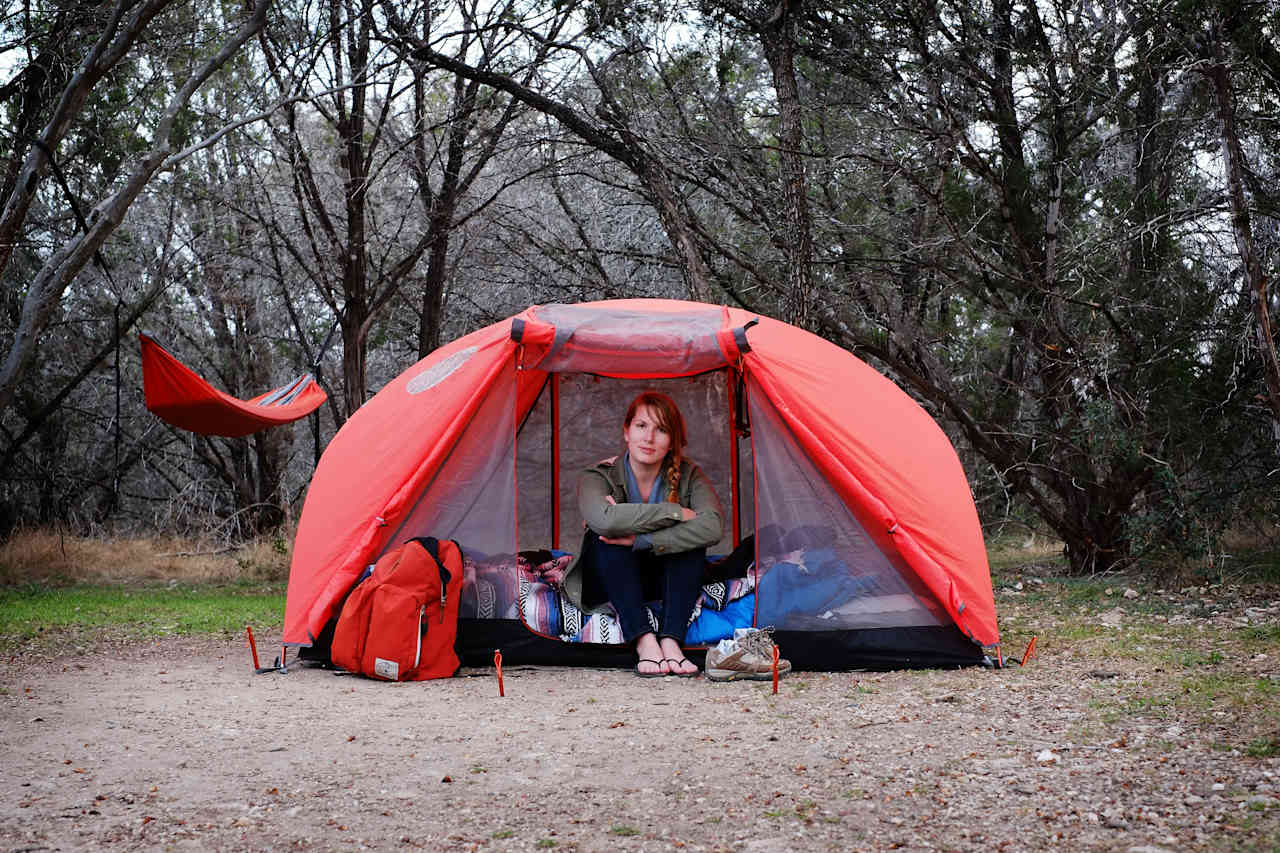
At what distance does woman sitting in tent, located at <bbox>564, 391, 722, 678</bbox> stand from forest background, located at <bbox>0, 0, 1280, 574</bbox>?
2426mm

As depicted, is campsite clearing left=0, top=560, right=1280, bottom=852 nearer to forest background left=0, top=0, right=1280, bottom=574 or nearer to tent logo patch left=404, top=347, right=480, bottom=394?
tent logo patch left=404, top=347, right=480, bottom=394

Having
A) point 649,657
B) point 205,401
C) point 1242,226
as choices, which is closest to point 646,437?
point 649,657

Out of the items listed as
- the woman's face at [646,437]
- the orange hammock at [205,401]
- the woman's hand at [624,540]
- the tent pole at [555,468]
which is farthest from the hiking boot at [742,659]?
the orange hammock at [205,401]

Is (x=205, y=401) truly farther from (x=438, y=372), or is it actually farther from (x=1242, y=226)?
(x=1242, y=226)

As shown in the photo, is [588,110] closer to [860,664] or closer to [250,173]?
[250,173]

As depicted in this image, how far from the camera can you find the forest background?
19.4 feet

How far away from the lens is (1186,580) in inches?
233

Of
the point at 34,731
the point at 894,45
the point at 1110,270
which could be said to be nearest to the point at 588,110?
the point at 894,45

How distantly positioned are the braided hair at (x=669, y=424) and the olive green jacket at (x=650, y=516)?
→ 0.03 metres

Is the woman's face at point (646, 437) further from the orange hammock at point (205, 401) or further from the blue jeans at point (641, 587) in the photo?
the orange hammock at point (205, 401)

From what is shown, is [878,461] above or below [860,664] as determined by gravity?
above

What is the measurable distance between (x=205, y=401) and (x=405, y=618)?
2919 millimetres

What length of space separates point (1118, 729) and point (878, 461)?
1.48 m

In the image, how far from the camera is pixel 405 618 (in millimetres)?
4152
